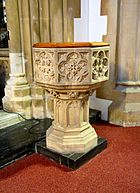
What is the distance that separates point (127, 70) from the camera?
252 cm

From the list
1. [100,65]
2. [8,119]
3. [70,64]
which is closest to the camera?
[70,64]

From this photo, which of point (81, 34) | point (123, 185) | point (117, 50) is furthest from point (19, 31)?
point (123, 185)

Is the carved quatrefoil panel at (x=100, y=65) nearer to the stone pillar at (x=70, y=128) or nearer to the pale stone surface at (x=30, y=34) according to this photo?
the stone pillar at (x=70, y=128)

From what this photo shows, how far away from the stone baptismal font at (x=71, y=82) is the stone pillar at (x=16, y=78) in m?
0.73

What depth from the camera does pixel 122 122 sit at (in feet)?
8.38

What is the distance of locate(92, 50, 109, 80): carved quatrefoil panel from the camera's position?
5.50 feet

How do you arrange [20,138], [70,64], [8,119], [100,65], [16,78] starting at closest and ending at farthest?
[70,64] → [100,65] → [20,138] → [8,119] → [16,78]

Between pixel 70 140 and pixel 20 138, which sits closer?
pixel 70 140

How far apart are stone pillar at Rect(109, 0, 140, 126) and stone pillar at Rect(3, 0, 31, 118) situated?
100 cm

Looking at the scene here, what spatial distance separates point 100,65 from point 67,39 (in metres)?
0.97

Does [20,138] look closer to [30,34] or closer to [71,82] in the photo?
[71,82]

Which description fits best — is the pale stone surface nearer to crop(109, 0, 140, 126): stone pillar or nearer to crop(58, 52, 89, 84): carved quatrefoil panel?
crop(109, 0, 140, 126): stone pillar

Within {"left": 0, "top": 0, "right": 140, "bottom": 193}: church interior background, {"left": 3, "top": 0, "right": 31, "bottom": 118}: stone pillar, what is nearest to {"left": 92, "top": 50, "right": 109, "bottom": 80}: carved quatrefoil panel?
{"left": 0, "top": 0, "right": 140, "bottom": 193}: church interior background

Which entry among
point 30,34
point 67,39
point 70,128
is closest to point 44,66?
point 70,128
